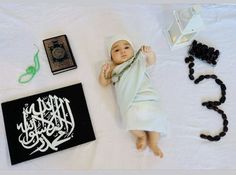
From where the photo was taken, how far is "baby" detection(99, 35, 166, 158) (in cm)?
97

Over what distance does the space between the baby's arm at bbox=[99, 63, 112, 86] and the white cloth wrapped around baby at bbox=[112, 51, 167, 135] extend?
0.02m

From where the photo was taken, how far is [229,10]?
128 cm

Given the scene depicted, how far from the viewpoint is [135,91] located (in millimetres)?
992

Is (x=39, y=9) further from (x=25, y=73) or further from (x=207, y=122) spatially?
(x=207, y=122)

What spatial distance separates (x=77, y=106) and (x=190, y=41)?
1.76 feet

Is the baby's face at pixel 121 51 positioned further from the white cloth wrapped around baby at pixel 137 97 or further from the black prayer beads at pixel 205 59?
the black prayer beads at pixel 205 59

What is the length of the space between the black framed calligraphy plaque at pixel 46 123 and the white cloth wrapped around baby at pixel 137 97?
0.14 meters

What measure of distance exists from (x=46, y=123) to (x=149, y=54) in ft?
1.49

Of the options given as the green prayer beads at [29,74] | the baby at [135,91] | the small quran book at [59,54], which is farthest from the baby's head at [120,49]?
the green prayer beads at [29,74]

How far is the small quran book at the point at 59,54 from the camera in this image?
111cm

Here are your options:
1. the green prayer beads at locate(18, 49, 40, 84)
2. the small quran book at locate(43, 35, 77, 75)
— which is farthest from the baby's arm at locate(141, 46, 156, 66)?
the green prayer beads at locate(18, 49, 40, 84)

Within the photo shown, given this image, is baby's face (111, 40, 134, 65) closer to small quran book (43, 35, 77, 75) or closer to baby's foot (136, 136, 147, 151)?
small quran book (43, 35, 77, 75)

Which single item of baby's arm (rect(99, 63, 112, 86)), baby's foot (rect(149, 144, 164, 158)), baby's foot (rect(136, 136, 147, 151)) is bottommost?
baby's foot (rect(149, 144, 164, 158))

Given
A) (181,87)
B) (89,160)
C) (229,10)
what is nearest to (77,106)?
(89,160)
